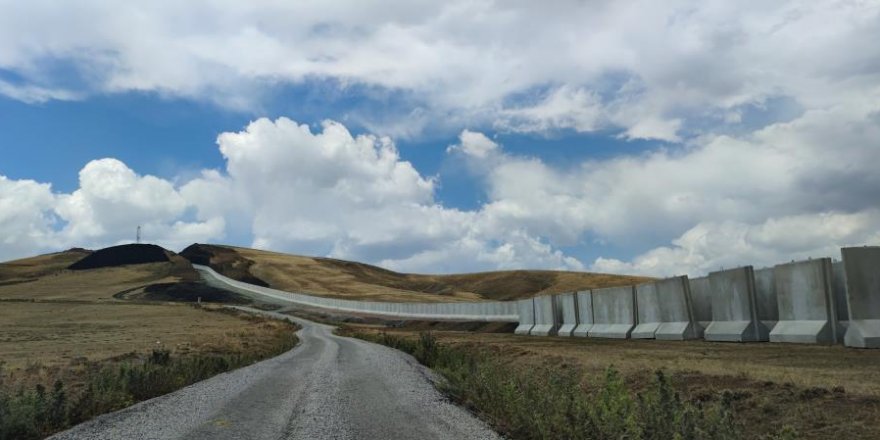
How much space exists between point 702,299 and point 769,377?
11.9m

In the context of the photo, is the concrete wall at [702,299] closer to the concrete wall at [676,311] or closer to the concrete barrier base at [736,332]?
the concrete wall at [676,311]

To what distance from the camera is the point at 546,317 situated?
4053 centimetres

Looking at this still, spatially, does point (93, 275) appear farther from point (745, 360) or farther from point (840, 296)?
point (840, 296)

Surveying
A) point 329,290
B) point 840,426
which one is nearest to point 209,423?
point 840,426

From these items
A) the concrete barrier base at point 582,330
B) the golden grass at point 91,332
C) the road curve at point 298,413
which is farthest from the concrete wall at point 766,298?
the golden grass at point 91,332

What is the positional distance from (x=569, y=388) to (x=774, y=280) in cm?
1147

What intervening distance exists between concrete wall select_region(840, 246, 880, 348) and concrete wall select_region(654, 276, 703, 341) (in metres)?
7.24

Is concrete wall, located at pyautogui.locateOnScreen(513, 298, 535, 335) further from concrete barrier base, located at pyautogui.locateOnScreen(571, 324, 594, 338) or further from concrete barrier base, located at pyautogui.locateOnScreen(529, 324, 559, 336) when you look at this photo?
concrete barrier base, located at pyautogui.locateOnScreen(571, 324, 594, 338)

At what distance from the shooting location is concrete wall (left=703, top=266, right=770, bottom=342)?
69.7 feet

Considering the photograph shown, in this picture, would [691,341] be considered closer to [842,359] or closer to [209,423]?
[842,359]

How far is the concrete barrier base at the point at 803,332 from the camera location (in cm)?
1809

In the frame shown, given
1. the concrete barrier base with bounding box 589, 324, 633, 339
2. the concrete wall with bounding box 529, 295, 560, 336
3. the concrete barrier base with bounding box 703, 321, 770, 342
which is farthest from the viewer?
the concrete wall with bounding box 529, 295, 560, 336

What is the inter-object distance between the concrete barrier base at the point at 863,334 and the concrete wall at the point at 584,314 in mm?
16692

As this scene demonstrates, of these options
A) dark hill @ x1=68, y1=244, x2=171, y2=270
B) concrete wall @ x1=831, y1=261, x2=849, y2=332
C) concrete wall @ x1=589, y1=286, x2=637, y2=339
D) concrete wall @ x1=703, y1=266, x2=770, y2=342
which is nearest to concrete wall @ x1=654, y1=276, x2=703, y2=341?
concrete wall @ x1=703, y1=266, x2=770, y2=342
